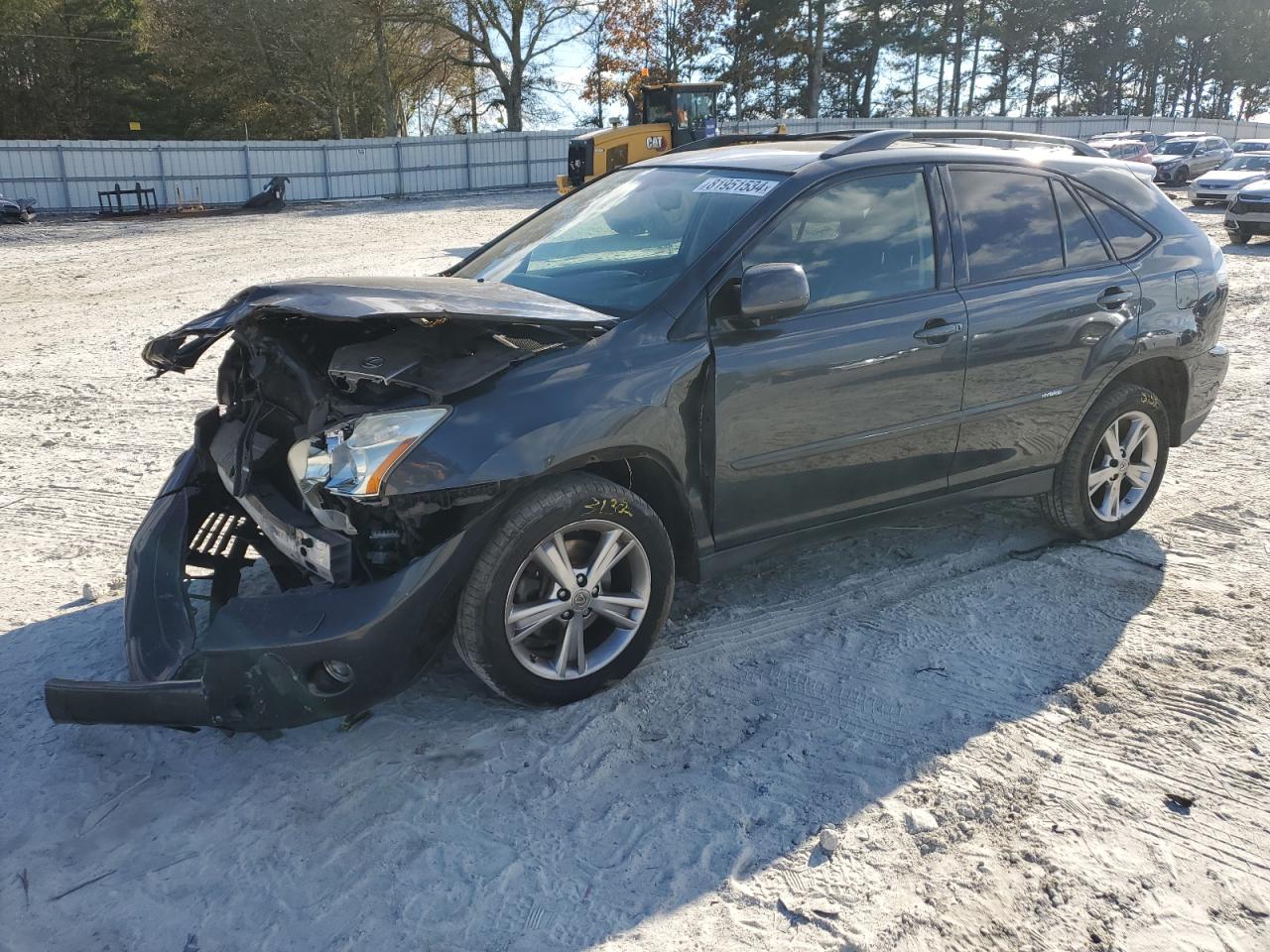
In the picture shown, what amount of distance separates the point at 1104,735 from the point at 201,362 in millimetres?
7380

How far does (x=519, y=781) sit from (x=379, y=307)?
151cm

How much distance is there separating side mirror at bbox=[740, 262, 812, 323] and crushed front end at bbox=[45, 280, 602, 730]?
1.96ft

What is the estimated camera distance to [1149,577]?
4516mm

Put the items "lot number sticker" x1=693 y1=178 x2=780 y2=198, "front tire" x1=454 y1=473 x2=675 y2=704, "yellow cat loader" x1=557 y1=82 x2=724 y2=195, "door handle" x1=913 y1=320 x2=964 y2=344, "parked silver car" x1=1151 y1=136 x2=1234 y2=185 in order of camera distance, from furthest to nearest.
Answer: "parked silver car" x1=1151 y1=136 x2=1234 y2=185, "yellow cat loader" x1=557 y1=82 x2=724 y2=195, "door handle" x1=913 y1=320 x2=964 y2=344, "lot number sticker" x1=693 y1=178 x2=780 y2=198, "front tire" x1=454 y1=473 x2=675 y2=704

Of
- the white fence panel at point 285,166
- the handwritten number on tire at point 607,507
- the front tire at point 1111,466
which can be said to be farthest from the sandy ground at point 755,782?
the white fence panel at point 285,166

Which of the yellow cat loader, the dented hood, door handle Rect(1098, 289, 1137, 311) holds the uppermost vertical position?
the yellow cat loader

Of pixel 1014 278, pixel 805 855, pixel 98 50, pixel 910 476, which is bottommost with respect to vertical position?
pixel 805 855

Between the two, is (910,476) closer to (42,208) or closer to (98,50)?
(42,208)

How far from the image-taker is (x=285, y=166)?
98.6 ft

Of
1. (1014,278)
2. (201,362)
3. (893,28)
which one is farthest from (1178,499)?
(893,28)

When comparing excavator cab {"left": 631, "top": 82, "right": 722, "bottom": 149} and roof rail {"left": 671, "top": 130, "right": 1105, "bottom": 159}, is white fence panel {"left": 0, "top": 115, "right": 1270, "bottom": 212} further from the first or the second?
roof rail {"left": 671, "top": 130, "right": 1105, "bottom": 159}

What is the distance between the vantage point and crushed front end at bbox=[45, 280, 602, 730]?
2830mm

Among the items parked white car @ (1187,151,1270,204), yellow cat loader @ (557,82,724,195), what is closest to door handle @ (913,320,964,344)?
yellow cat loader @ (557,82,724,195)

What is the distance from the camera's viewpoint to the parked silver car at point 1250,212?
1672cm
